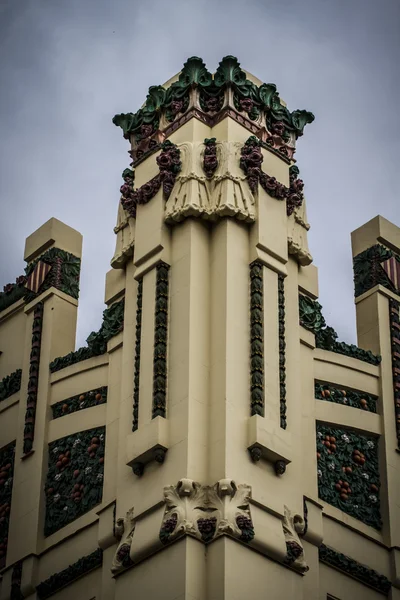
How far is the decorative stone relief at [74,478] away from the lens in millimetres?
29625

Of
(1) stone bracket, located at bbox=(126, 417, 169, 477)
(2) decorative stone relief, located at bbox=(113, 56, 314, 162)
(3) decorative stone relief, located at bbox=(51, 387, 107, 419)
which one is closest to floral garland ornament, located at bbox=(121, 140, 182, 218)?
(2) decorative stone relief, located at bbox=(113, 56, 314, 162)

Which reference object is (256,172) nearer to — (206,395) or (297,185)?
(297,185)

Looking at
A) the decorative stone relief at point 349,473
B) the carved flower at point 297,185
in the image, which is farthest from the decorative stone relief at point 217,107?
the decorative stone relief at point 349,473

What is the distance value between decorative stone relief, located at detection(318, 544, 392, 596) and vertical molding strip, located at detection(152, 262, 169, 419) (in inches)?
129

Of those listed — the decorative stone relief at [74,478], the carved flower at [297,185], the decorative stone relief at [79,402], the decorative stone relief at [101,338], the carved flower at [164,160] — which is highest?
the carved flower at [297,185]

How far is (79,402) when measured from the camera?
30.8m

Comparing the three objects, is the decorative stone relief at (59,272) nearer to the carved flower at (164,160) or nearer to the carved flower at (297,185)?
the carved flower at (164,160)

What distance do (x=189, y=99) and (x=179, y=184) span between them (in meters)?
1.85

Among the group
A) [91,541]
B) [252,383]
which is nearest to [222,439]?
[252,383]

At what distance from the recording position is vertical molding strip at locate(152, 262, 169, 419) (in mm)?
28172

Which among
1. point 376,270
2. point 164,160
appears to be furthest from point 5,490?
point 376,270

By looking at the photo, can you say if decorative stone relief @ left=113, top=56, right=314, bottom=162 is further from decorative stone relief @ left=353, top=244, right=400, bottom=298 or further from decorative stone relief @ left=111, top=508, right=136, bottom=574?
decorative stone relief @ left=111, top=508, right=136, bottom=574

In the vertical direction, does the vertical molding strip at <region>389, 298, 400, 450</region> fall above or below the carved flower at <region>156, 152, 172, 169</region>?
below

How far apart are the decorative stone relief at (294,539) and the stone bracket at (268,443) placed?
69cm
